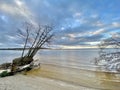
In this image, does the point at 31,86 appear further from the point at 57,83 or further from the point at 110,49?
the point at 110,49

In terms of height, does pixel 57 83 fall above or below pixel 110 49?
below

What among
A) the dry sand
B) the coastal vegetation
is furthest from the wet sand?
the coastal vegetation

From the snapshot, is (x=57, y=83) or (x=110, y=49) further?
(x=57, y=83)

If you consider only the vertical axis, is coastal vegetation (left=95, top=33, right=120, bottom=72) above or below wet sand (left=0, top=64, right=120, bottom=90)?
above

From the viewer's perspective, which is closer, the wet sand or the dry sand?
the dry sand

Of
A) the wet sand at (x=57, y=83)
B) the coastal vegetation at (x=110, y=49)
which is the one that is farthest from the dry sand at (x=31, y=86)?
the coastal vegetation at (x=110, y=49)

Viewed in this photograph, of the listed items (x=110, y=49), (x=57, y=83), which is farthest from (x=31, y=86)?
(x=110, y=49)

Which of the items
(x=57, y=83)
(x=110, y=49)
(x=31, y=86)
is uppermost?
(x=110, y=49)

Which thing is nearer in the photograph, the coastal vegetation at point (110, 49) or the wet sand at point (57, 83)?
the coastal vegetation at point (110, 49)

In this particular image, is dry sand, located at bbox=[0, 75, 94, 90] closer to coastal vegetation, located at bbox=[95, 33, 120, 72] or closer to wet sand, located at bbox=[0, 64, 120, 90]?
wet sand, located at bbox=[0, 64, 120, 90]

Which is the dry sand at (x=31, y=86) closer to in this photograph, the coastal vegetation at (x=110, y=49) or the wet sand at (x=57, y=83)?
the wet sand at (x=57, y=83)

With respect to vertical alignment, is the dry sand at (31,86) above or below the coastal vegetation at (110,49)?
below

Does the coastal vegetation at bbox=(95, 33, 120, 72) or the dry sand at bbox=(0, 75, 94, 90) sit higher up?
the coastal vegetation at bbox=(95, 33, 120, 72)

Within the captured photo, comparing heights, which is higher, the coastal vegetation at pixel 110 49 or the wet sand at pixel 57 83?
the coastal vegetation at pixel 110 49
